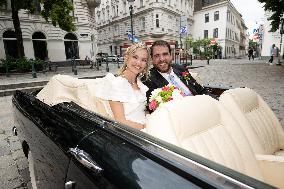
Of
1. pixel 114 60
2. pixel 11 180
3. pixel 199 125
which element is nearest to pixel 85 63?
pixel 114 60

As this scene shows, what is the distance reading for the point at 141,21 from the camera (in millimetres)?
42969

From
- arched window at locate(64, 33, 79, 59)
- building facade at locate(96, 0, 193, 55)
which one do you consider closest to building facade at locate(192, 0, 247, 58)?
building facade at locate(96, 0, 193, 55)

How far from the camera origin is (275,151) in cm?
261

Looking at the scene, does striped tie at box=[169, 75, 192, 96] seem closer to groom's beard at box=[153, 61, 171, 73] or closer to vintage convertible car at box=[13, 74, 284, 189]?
groom's beard at box=[153, 61, 171, 73]

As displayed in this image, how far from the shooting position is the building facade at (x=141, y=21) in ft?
133

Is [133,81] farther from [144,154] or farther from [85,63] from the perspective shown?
[85,63]

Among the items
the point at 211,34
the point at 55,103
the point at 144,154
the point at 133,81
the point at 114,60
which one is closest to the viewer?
the point at 144,154

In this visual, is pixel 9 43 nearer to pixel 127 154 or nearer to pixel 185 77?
pixel 185 77

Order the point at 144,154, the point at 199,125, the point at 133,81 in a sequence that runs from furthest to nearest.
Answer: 1. the point at 133,81
2. the point at 199,125
3. the point at 144,154

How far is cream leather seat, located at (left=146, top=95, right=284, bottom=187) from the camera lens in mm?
1637

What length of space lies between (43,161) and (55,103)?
512 mm

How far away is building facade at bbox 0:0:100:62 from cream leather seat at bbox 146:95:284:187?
22973 mm

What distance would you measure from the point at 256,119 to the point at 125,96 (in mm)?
1288

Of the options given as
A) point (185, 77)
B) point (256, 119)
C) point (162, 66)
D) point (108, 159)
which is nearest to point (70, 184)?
point (108, 159)
